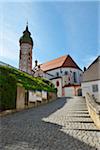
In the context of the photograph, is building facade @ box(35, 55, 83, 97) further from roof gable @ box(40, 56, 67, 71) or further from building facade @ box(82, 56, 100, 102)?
building facade @ box(82, 56, 100, 102)

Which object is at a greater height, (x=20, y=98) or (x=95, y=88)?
(x=95, y=88)

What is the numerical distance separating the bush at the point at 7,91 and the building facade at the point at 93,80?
25274 millimetres

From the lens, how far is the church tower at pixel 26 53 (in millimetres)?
54438

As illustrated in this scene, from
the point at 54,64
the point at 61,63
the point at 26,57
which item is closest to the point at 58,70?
the point at 61,63

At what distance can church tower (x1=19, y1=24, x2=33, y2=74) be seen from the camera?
5444cm

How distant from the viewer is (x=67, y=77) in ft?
190

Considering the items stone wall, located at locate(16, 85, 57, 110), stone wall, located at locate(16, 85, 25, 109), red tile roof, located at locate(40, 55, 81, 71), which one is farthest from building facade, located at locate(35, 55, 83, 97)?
stone wall, located at locate(16, 85, 25, 109)

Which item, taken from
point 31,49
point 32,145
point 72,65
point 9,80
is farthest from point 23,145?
point 72,65

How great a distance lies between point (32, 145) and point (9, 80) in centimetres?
867

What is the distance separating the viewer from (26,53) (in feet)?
180

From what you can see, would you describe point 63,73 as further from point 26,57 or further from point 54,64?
point 26,57

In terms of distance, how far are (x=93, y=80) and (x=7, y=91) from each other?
27096 millimetres

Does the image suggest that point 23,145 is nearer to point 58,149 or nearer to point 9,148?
point 9,148

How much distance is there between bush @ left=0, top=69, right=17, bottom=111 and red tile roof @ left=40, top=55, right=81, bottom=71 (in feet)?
153
